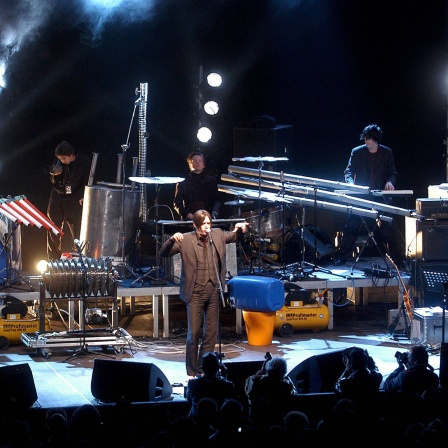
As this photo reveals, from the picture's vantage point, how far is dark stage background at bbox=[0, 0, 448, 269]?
15.9 meters

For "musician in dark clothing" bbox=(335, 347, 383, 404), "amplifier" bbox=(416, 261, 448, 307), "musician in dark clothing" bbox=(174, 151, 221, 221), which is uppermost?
"musician in dark clothing" bbox=(174, 151, 221, 221)

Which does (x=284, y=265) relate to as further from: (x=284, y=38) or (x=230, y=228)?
(x=284, y=38)

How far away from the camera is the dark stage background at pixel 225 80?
15938 mm

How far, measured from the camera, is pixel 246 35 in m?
17.2

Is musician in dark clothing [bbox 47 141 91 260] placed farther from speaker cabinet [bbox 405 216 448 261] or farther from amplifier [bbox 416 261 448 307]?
amplifier [bbox 416 261 448 307]

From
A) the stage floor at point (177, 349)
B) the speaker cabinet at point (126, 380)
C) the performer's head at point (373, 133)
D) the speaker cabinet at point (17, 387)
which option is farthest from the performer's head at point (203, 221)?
the performer's head at point (373, 133)

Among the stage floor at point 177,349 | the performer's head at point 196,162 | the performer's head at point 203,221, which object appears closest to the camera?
the stage floor at point 177,349

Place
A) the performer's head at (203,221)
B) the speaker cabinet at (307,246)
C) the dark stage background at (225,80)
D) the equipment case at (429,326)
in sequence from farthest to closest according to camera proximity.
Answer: the dark stage background at (225,80)
the speaker cabinet at (307,246)
the equipment case at (429,326)
the performer's head at (203,221)

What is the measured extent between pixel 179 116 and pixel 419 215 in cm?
487

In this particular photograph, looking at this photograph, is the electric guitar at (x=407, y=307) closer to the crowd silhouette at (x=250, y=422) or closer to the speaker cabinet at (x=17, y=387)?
the crowd silhouette at (x=250, y=422)

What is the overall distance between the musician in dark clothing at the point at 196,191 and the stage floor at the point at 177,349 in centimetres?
165

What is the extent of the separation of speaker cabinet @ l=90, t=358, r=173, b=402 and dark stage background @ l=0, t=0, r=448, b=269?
6917 mm

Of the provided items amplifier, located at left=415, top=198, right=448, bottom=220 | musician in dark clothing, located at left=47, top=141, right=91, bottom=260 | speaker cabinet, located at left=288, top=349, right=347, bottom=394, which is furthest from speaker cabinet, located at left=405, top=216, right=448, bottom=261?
musician in dark clothing, located at left=47, top=141, right=91, bottom=260

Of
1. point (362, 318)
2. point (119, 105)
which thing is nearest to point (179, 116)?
point (119, 105)
